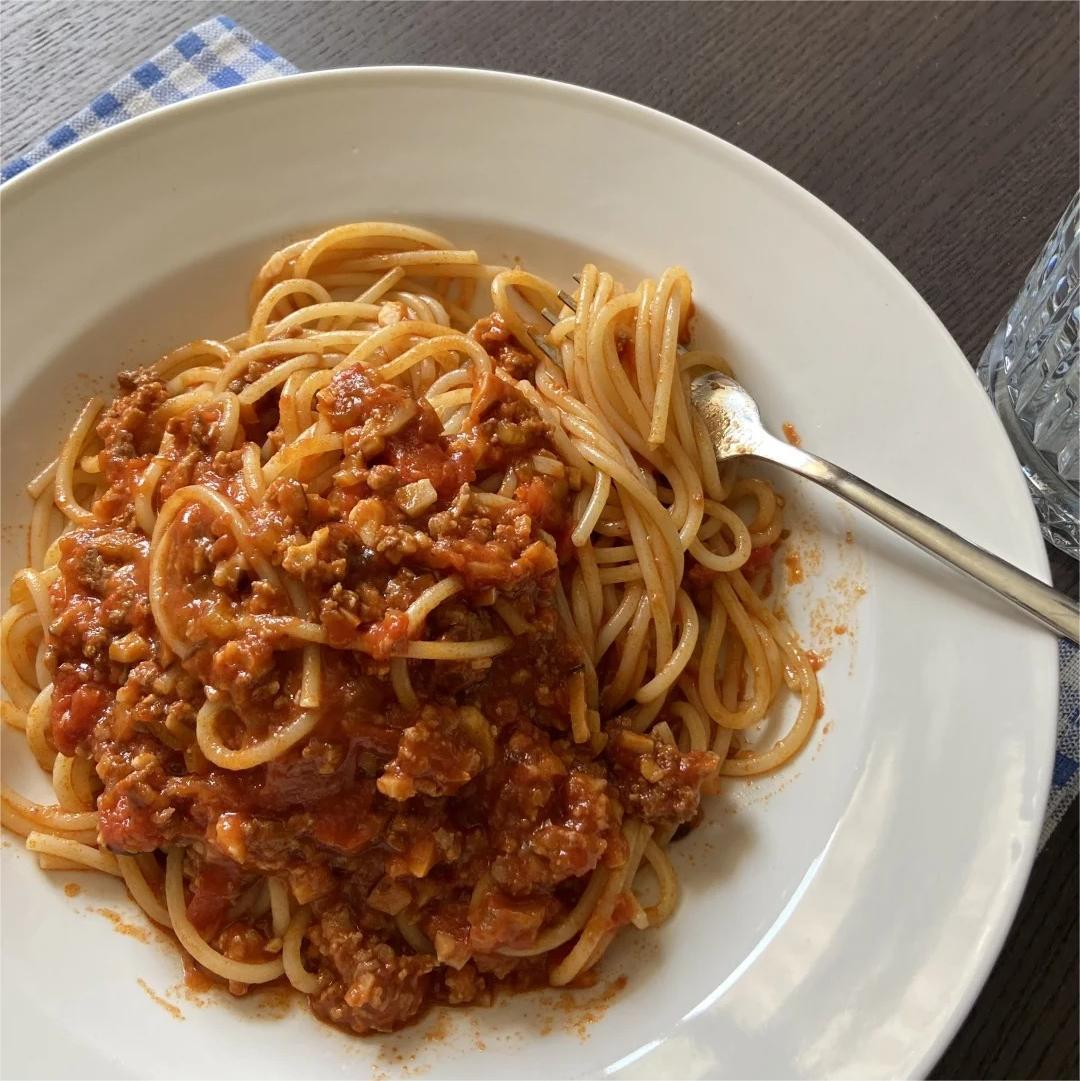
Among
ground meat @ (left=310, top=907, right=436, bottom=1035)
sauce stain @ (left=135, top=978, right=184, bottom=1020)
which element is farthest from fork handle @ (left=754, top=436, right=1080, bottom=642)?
sauce stain @ (left=135, top=978, right=184, bottom=1020)

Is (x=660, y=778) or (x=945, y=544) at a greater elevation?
(x=945, y=544)

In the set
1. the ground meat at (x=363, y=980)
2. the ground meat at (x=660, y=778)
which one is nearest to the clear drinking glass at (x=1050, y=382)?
the ground meat at (x=660, y=778)

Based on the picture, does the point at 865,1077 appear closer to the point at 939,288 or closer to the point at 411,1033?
the point at 411,1033

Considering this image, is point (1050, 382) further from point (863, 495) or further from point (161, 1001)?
point (161, 1001)

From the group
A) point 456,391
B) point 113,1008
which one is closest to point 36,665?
point 113,1008

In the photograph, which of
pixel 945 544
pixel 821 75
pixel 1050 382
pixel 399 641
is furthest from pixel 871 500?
pixel 821 75

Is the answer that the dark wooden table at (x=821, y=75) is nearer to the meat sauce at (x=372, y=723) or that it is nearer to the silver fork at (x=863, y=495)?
the silver fork at (x=863, y=495)
